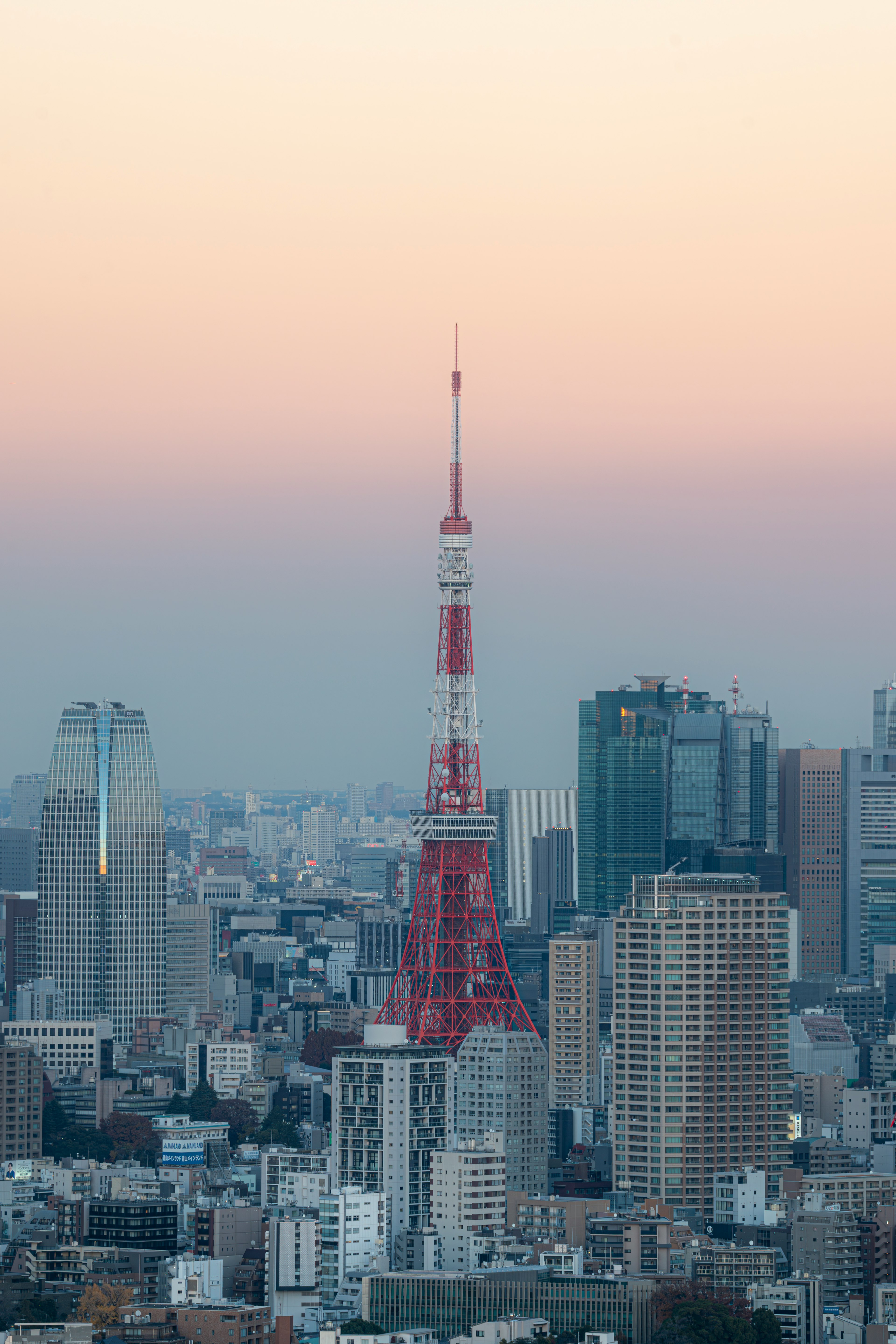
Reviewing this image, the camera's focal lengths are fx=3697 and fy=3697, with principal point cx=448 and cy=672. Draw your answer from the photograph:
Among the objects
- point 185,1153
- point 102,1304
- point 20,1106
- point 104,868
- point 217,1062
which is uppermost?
point 104,868

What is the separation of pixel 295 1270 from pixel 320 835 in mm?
131474

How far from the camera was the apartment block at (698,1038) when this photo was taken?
59875 millimetres

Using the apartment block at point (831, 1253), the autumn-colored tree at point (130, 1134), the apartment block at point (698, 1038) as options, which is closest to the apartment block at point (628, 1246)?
the apartment block at point (831, 1253)

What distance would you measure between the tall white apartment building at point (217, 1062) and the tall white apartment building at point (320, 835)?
93940 mm

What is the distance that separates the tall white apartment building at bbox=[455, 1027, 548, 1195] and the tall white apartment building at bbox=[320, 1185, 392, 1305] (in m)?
6.09

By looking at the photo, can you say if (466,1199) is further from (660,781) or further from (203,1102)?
(660,781)

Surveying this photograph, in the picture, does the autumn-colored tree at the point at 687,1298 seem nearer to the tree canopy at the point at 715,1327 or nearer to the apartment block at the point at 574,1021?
the tree canopy at the point at 715,1327

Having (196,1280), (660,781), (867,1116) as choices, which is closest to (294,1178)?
(196,1280)

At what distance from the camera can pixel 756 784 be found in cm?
10838

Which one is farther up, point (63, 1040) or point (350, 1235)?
point (63, 1040)

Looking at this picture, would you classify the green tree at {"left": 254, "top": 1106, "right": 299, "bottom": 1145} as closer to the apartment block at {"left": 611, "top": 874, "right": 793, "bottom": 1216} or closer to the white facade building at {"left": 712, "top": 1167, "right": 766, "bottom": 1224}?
the apartment block at {"left": 611, "top": 874, "right": 793, "bottom": 1216}

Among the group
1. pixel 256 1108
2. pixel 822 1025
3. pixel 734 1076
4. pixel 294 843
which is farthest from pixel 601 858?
pixel 294 843

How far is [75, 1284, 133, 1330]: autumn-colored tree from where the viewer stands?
46.8 metres

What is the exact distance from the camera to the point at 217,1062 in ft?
261
